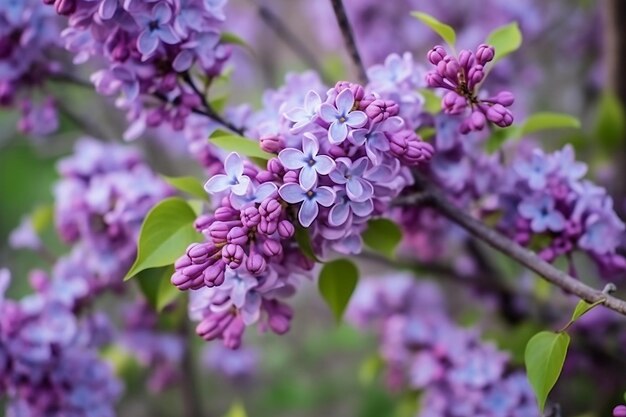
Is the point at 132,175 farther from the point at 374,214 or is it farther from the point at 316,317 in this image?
the point at 316,317

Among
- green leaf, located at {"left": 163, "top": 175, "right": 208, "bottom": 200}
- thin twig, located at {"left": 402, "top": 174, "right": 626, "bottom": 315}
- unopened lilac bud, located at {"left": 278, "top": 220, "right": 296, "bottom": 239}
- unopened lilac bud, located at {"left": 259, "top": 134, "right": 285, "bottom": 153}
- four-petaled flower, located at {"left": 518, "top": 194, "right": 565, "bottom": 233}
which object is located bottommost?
four-petaled flower, located at {"left": 518, "top": 194, "right": 565, "bottom": 233}

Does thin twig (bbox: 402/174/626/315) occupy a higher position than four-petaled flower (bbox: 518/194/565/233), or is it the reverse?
thin twig (bbox: 402/174/626/315)

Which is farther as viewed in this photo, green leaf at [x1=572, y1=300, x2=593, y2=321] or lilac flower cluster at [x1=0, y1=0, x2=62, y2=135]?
lilac flower cluster at [x1=0, y1=0, x2=62, y2=135]

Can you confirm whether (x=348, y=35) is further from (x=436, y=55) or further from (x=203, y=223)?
(x=203, y=223)

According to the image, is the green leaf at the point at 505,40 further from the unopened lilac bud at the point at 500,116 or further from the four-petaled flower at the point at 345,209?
the four-petaled flower at the point at 345,209

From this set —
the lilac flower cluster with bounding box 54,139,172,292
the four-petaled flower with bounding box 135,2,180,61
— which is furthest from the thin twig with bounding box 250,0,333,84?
the four-petaled flower with bounding box 135,2,180,61

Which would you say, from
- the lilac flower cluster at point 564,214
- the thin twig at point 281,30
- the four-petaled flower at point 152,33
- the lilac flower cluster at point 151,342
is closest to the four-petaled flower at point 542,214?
the lilac flower cluster at point 564,214

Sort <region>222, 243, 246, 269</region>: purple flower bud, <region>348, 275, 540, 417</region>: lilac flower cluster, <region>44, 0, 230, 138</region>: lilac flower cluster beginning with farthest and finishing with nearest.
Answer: <region>348, 275, 540, 417</region>: lilac flower cluster
<region>44, 0, 230, 138</region>: lilac flower cluster
<region>222, 243, 246, 269</region>: purple flower bud

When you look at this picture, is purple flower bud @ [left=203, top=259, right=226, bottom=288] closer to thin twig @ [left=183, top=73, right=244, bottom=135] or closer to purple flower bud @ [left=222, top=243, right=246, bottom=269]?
purple flower bud @ [left=222, top=243, right=246, bottom=269]
